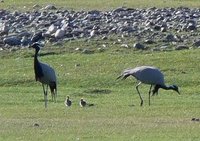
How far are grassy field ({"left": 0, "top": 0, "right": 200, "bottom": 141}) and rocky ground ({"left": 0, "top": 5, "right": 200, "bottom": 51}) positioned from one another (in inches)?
69.4

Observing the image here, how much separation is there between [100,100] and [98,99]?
1.14 feet

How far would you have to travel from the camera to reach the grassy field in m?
18.2

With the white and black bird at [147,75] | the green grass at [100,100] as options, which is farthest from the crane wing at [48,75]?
the white and black bird at [147,75]

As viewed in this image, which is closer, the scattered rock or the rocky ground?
the scattered rock

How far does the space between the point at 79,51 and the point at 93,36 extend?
340 cm

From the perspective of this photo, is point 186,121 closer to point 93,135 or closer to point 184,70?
point 93,135

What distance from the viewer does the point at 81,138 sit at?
1738 centimetres

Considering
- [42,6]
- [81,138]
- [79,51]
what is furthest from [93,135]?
[42,6]

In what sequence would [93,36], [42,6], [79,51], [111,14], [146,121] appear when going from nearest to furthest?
[146,121] → [79,51] → [93,36] → [111,14] → [42,6]

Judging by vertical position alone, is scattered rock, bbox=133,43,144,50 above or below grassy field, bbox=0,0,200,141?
below

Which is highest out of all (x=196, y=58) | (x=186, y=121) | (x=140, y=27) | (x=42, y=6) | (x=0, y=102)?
(x=186, y=121)

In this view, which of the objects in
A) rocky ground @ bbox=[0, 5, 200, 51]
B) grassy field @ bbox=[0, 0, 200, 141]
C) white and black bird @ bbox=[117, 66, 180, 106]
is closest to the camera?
grassy field @ bbox=[0, 0, 200, 141]

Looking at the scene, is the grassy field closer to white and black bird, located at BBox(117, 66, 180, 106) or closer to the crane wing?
white and black bird, located at BBox(117, 66, 180, 106)

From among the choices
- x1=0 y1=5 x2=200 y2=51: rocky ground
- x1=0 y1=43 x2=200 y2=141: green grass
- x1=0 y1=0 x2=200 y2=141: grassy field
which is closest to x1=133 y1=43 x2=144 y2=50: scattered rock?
x1=0 y1=5 x2=200 y2=51: rocky ground
